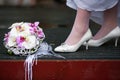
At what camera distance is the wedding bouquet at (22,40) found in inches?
129

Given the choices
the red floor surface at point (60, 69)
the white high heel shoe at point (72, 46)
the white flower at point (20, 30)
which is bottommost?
the red floor surface at point (60, 69)

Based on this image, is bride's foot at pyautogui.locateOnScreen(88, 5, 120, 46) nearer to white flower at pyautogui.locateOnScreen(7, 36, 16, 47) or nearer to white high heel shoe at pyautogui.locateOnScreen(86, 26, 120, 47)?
white high heel shoe at pyautogui.locateOnScreen(86, 26, 120, 47)

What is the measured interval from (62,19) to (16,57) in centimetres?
523

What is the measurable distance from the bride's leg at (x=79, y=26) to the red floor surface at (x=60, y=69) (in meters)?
0.30

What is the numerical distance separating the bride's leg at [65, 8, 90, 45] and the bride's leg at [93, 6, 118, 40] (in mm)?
274

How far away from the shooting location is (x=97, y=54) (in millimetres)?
3359

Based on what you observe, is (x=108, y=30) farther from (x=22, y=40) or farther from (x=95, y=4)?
(x=22, y=40)

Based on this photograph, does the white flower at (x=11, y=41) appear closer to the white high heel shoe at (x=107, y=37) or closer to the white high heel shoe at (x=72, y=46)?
the white high heel shoe at (x=72, y=46)

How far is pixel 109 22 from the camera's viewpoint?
147 inches

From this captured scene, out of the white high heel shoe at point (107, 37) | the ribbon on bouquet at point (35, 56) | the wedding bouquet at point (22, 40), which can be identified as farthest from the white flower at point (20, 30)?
the white high heel shoe at point (107, 37)

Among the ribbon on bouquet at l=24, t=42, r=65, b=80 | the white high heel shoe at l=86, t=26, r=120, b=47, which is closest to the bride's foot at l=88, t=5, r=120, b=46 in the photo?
the white high heel shoe at l=86, t=26, r=120, b=47

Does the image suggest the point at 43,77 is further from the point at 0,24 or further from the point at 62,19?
the point at 62,19

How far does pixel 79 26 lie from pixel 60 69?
1.39ft

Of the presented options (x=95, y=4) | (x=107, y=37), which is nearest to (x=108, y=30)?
(x=107, y=37)
